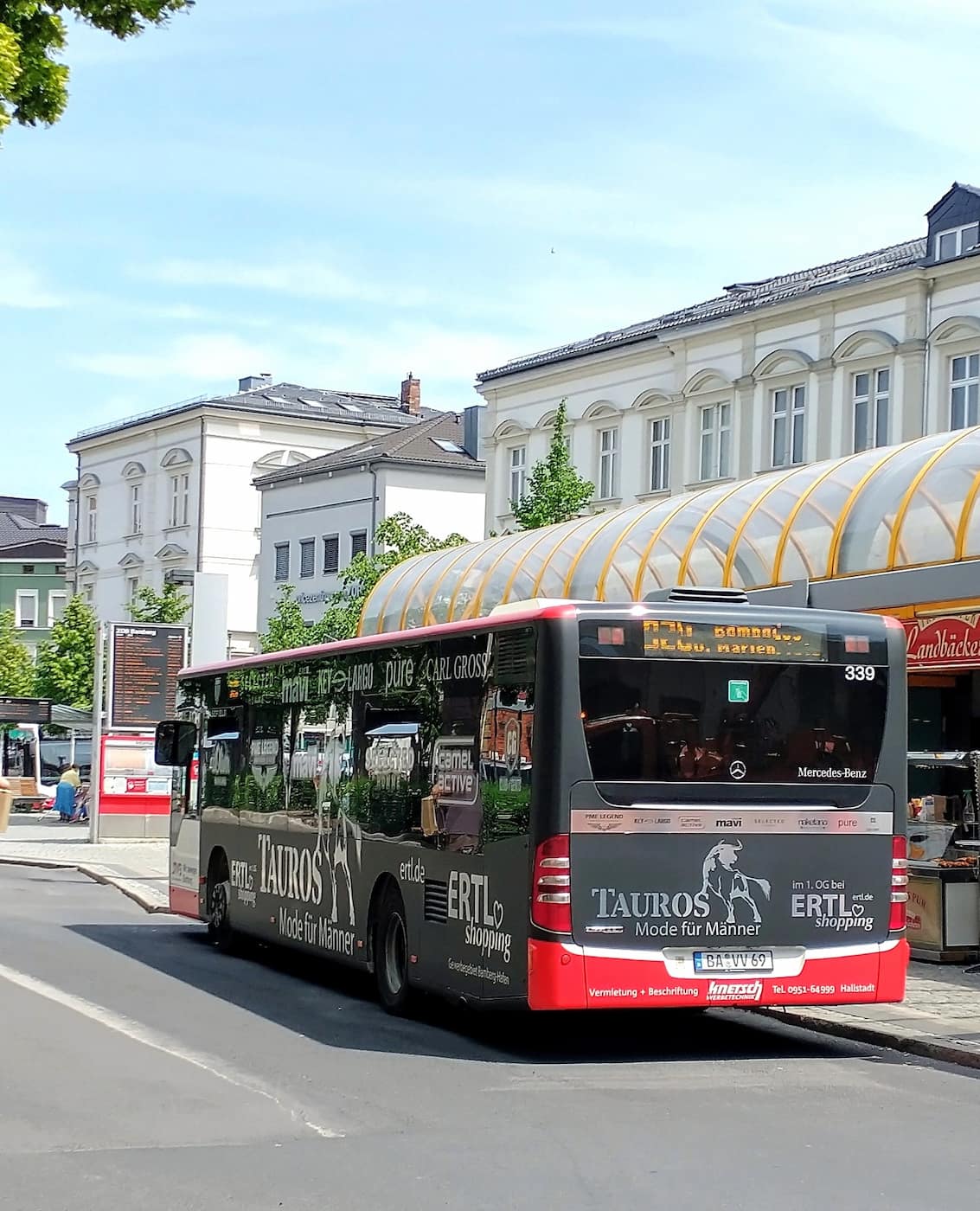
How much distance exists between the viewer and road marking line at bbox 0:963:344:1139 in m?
9.83

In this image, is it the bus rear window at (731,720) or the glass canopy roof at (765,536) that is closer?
the bus rear window at (731,720)

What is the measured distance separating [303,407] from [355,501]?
43.7ft

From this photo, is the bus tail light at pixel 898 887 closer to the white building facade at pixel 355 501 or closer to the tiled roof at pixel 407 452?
the white building facade at pixel 355 501

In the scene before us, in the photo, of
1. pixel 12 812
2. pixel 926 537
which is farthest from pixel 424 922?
pixel 12 812

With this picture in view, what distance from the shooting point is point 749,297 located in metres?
48.8

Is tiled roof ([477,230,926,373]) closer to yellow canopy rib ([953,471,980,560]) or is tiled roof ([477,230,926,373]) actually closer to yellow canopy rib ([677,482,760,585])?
yellow canopy rib ([677,482,760,585])

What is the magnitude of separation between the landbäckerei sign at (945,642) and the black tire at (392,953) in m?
5.81

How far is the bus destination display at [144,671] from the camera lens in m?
38.5

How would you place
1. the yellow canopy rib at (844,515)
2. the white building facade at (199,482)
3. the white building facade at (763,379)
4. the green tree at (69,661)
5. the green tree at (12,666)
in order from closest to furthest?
the yellow canopy rib at (844,515)
the white building facade at (763,379)
the green tree at (69,661)
the white building facade at (199,482)
the green tree at (12,666)

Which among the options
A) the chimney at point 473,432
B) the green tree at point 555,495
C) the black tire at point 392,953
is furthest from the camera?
the chimney at point 473,432

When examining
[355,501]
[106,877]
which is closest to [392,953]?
[106,877]

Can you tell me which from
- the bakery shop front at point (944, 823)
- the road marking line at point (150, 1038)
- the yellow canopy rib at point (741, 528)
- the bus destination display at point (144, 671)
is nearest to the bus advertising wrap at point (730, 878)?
the road marking line at point (150, 1038)

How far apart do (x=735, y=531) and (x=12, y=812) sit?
45.8 metres

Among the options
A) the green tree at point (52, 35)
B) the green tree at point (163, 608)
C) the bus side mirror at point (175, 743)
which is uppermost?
the green tree at point (52, 35)
